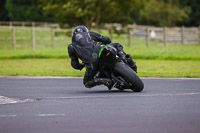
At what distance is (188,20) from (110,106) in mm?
86479

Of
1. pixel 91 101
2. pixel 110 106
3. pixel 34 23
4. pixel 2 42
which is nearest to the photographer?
pixel 110 106

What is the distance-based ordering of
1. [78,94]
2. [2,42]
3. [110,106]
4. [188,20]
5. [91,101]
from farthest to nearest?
[188,20] < [2,42] < [78,94] < [91,101] < [110,106]

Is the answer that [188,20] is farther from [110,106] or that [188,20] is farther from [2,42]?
[110,106]

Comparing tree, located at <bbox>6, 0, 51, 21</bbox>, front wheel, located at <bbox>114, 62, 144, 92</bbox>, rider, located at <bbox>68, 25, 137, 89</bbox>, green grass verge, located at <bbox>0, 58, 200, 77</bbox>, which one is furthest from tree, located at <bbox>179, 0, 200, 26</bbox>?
front wheel, located at <bbox>114, 62, 144, 92</bbox>

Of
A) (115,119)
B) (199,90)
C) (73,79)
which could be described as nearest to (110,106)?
(115,119)

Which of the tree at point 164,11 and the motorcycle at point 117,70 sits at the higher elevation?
the tree at point 164,11

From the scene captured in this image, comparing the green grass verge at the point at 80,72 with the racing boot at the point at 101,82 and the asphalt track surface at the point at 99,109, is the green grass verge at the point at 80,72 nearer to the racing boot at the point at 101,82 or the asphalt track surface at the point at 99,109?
the asphalt track surface at the point at 99,109

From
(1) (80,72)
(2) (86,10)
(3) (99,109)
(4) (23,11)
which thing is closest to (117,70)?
(3) (99,109)

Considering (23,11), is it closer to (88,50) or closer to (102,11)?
(102,11)

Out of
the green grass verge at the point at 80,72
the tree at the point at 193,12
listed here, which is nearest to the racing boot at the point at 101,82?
the green grass verge at the point at 80,72

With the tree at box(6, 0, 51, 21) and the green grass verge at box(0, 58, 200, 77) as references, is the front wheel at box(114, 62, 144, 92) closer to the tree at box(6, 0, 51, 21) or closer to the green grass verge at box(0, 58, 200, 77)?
the green grass verge at box(0, 58, 200, 77)

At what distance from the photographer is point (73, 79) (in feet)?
58.1

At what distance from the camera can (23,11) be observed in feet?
292

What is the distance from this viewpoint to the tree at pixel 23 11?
8801cm
